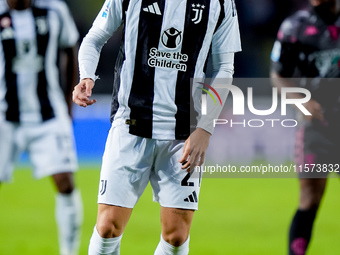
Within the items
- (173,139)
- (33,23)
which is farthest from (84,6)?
(173,139)

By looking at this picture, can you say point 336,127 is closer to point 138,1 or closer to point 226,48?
point 226,48

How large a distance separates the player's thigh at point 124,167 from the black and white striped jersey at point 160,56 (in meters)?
0.05

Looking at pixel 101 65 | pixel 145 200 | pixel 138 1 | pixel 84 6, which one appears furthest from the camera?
pixel 145 200

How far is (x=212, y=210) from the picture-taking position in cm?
448

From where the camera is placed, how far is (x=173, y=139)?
2.44 meters

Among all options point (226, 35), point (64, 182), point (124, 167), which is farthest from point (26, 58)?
point (226, 35)

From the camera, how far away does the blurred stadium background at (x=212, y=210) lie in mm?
3457

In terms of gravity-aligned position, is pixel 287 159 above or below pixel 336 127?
below

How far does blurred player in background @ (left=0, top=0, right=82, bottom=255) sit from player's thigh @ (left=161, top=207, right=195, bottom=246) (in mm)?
936

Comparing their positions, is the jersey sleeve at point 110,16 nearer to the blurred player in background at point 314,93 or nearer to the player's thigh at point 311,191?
the blurred player in background at point 314,93

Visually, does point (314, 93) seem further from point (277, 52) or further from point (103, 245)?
point (103, 245)

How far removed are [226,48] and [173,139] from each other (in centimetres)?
45

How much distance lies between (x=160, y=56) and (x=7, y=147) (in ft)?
3.82

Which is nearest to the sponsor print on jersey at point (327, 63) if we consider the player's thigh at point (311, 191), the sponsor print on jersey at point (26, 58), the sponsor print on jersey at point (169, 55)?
the player's thigh at point (311, 191)
